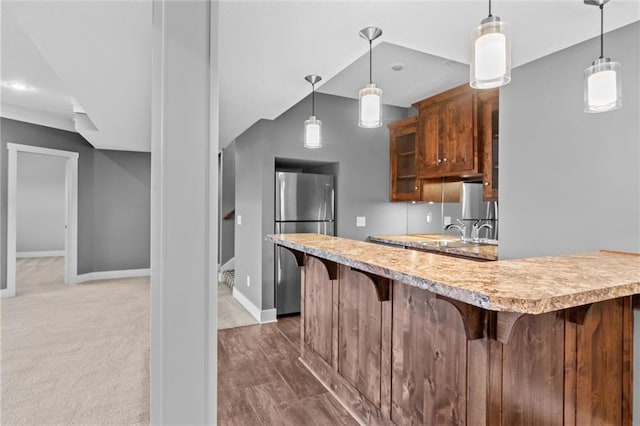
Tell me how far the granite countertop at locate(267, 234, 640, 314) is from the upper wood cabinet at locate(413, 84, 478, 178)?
69.3 inches

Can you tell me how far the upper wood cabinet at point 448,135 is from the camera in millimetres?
Result: 3371

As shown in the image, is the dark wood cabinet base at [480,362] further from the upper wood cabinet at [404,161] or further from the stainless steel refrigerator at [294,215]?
the upper wood cabinet at [404,161]

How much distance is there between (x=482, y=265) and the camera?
59.3 inches

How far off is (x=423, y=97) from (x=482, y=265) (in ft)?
10.5

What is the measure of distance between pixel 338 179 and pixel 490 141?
1.71 metres

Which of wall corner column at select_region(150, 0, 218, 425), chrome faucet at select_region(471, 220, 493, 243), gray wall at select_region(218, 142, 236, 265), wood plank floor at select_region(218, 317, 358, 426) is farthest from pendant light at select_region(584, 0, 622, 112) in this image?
gray wall at select_region(218, 142, 236, 265)

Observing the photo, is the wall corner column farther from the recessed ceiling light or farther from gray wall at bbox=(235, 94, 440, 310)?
the recessed ceiling light

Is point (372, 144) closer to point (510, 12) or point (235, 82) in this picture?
point (235, 82)

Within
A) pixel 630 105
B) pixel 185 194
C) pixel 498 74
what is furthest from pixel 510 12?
pixel 185 194

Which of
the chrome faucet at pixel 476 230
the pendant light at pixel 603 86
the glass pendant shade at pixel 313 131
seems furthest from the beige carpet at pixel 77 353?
the pendant light at pixel 603 86

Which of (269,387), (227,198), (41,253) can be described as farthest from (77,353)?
(41,253)

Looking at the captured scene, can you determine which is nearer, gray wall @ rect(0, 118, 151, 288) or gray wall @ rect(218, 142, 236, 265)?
gray wall @ rect(0, 118, 151, 288)

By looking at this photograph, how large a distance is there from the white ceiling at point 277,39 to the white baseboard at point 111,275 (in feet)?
11.3

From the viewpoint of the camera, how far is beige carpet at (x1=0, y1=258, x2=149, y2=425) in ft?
7.21
